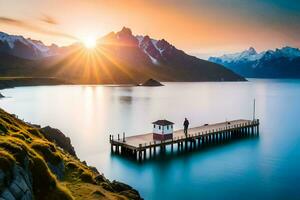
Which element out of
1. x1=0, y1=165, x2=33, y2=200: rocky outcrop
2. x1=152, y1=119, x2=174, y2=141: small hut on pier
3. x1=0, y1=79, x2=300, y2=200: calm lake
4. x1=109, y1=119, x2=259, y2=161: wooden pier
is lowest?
x1=0, y1=79, x2=300, y2=200: calm lake

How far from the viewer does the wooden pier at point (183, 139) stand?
65938 mm

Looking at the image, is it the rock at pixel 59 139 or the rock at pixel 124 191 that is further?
the rock at pixel 59 139

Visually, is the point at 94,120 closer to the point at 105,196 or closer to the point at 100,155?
the point at 100,155


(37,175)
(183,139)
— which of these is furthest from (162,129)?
(37,175)

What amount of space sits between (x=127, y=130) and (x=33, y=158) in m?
71.1

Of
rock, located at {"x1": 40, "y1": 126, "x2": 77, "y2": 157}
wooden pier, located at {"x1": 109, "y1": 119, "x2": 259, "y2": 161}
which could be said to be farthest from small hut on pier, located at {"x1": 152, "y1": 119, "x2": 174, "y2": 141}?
rock, located at {"x1": 40, "y1": 126, "x2": 77, "y2": 157}

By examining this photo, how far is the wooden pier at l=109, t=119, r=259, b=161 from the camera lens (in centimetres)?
6594

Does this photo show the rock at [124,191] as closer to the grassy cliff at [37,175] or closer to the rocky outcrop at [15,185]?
the grassy cliff at [37,175]

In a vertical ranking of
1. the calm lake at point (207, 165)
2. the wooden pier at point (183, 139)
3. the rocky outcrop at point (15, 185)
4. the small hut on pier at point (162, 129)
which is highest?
the rocky outcrop at point (15, 185)

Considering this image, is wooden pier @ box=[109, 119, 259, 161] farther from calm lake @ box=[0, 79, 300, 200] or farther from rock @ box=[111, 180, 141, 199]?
rock @ box=[111, 180, 141, 199]

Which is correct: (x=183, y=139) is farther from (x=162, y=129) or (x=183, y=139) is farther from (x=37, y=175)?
(x=37, y=175)

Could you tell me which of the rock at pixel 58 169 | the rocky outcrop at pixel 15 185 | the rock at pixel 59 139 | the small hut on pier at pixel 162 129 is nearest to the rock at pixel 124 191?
the rock at pixel 58 169

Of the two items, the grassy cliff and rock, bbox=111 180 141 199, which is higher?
the grassy cliff

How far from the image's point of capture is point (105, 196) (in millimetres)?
28141
